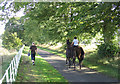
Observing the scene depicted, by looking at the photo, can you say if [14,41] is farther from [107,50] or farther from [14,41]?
[107,50]

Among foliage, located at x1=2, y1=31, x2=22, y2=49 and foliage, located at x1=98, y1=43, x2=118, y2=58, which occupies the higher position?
foliage, located at x1=2, y1=31, x2=22, y2=49

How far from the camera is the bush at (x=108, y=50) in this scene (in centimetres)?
1292

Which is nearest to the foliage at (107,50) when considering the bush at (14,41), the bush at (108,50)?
the bush at (108,50)

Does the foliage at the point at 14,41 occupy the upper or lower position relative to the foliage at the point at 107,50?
upper

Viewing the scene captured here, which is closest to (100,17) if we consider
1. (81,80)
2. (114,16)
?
(114,16)

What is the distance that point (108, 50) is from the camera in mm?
13133

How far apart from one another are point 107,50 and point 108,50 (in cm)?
12

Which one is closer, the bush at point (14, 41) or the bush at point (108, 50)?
the bush at point (14, 41)

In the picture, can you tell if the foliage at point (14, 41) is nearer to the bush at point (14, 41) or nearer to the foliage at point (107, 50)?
the bush at point (14, 41)

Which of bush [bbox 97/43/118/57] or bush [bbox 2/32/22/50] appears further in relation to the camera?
bush [bbox 97/43/118/57]

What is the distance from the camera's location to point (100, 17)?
25.2 ft

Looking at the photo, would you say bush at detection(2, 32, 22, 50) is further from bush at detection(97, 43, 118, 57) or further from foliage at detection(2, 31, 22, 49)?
bush at detection(97, 43, 118, 57)

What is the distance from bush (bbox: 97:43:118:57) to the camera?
42.4ft

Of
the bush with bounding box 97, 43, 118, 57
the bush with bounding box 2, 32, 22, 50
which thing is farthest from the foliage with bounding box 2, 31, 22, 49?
the bush with bounding box 97, 43, 118, 57
